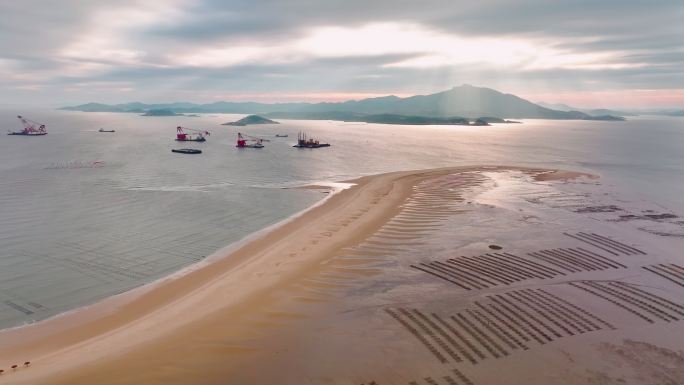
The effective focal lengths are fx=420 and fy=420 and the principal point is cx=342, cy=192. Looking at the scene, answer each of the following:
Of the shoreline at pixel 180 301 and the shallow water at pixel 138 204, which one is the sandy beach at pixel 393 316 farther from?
the shallow water at pixel 138 204

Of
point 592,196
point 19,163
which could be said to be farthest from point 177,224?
point 19,163

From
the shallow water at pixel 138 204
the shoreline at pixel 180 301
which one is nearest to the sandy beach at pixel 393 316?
the shoreline at pixel 180 301

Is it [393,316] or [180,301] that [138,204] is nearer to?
[180,301]

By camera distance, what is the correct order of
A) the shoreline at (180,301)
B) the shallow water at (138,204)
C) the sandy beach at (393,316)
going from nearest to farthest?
the sandy beach at (393,316), the shoreline at (180,301), the shallow water at (138,204)

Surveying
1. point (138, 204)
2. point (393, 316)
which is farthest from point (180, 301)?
point (138, 204)

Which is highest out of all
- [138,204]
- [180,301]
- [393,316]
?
[138,204]
